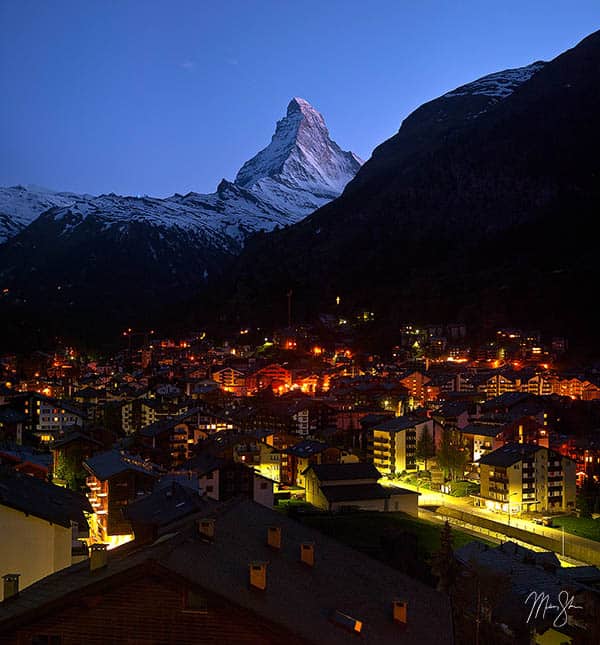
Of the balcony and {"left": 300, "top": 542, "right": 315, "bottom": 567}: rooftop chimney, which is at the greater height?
{"left": 300, "top": 542, "right": 315, "bottom": 567}: rooftop chimney

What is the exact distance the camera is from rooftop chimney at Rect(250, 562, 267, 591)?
694 centimetres

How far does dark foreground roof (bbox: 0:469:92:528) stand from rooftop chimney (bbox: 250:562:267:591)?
785cm

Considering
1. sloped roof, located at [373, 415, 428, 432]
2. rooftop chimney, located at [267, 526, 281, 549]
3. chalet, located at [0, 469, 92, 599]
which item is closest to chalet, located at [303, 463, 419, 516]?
sloped roof, located at [373, 415, 428, 432]

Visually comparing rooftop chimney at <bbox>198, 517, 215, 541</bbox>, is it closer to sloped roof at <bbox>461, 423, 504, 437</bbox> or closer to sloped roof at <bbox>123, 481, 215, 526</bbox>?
sloped roof at <bbox>123, 481, 215, 526</bbox>

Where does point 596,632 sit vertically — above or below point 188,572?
below

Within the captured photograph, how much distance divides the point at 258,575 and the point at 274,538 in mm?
1333

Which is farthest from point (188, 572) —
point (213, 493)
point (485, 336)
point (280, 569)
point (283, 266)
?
point (283, 266)

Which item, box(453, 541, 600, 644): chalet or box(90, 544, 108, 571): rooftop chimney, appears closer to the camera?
box(90, 544, 108, 571): rooftop chimney

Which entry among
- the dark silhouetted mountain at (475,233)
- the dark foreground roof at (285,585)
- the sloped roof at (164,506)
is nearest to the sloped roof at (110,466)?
the sloped roof at (164,506)

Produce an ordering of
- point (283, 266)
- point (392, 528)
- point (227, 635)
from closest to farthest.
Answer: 1. point (227, 635)
2. point (392, 528)
3. point (283, 266)

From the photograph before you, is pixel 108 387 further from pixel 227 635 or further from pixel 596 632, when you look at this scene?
pixel 227 635

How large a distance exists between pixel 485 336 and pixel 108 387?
46.1 m


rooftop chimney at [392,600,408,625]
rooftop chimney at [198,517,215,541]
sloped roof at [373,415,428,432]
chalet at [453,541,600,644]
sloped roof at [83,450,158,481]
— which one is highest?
rooftop chimney at [198,517,215,541]

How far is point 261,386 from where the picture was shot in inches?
3167
